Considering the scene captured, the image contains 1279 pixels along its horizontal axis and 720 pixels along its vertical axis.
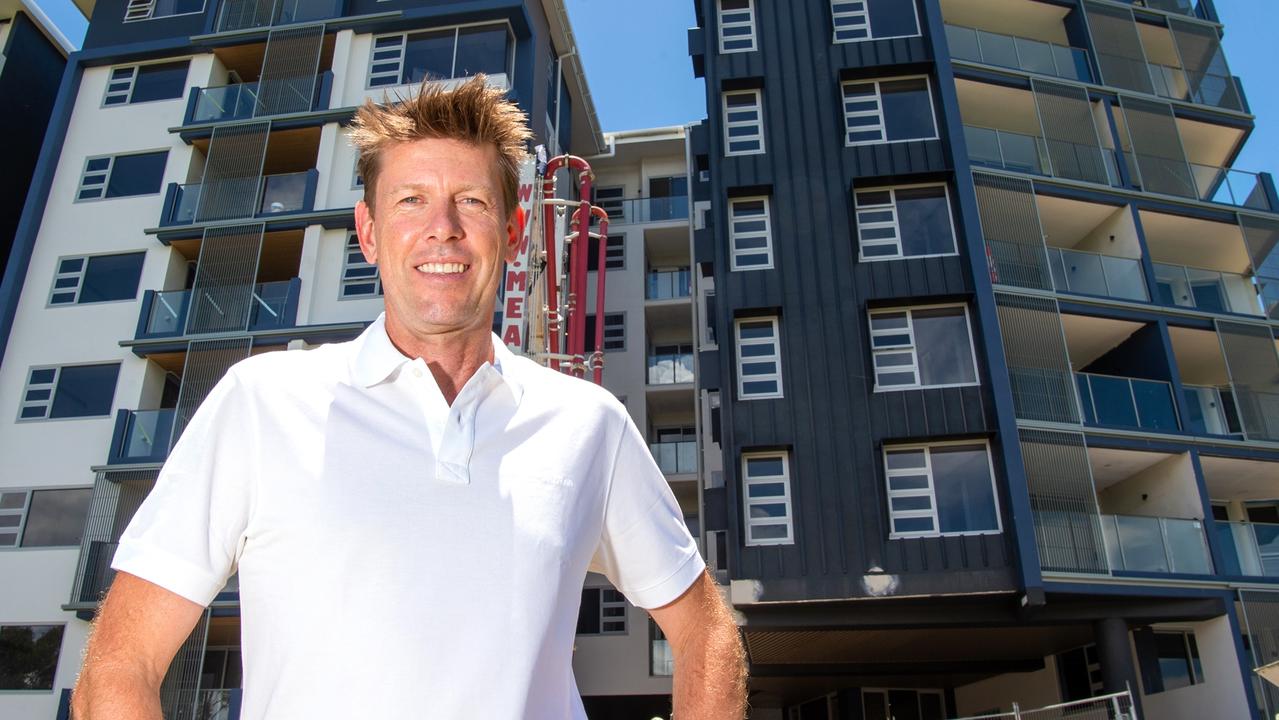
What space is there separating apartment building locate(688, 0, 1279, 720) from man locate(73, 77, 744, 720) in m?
20.5

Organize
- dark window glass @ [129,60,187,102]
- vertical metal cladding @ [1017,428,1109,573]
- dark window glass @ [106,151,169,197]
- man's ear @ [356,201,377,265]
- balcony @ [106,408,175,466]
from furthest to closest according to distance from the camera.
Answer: dark window glass @ [129,60,187,102]
dark window glass @ [106,151,169,197]
balcony @ [106,408,175,466]
vertical metal cladding @ [1017,428,1109,573]
man's ear @ [356,201,377,265]

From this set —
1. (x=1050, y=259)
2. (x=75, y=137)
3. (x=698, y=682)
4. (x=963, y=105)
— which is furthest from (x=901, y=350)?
(x=75, y=137)

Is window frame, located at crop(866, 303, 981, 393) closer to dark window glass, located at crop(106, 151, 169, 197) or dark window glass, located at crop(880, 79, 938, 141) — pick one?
dark window glass, located at crop(880, 79, 938, 141)

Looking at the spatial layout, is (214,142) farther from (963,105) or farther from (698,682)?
(698,682)

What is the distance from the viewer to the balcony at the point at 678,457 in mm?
34406

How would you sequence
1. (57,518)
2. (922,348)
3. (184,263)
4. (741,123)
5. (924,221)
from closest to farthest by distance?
(922,348), (924,221), (57,518), (741,123), (184,263)

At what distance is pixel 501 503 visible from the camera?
1.81 m

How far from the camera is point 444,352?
2.13m

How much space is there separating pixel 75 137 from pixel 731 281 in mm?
21375

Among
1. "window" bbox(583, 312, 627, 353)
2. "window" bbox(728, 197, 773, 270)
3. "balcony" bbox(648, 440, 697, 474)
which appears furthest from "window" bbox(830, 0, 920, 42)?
"balcony" bbox(648, 440, 697, 474)

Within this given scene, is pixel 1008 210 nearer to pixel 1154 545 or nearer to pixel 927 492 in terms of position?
pixel 927 492

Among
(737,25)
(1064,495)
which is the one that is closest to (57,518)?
(737,25)

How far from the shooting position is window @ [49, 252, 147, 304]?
29.6m

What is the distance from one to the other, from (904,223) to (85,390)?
2226 centimetres
